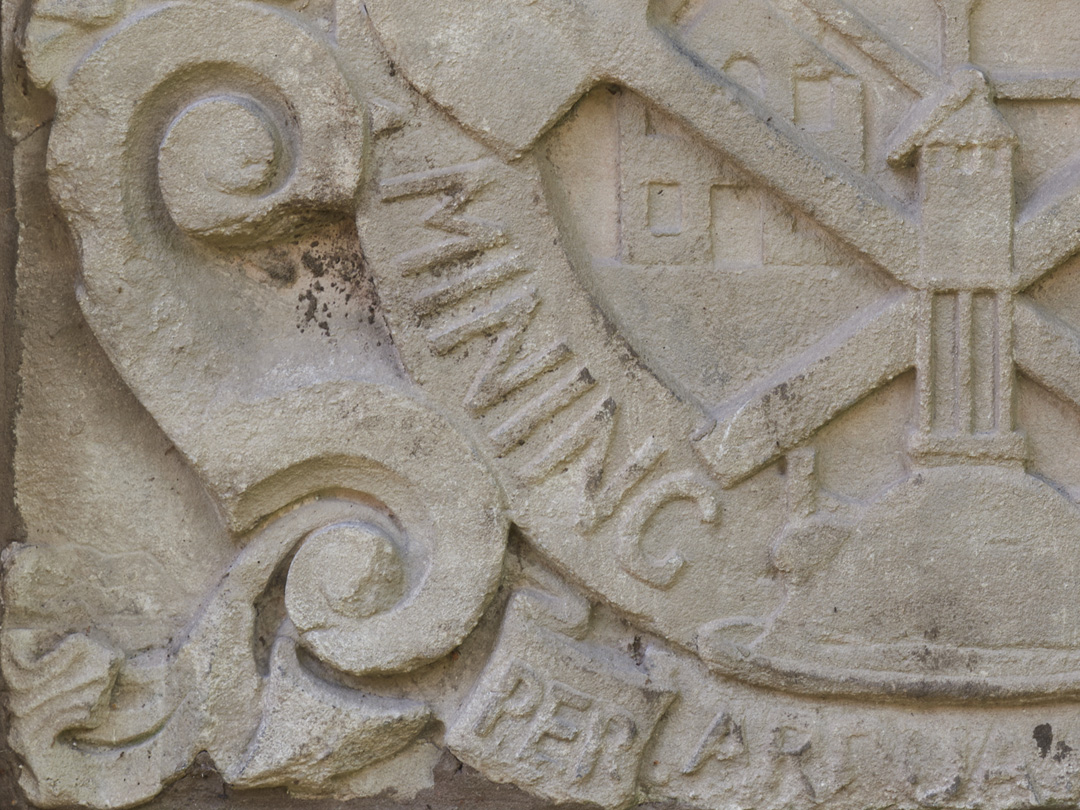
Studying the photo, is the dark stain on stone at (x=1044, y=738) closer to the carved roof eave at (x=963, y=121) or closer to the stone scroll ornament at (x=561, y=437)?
the stone scroll ornament at (x=561, y=437)

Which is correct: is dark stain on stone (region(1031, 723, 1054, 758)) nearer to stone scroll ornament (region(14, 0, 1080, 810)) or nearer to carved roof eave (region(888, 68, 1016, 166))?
stone scroll ornament (region(14, 0, 1080, 810))

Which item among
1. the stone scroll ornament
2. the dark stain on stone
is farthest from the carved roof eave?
the dark stain on stone

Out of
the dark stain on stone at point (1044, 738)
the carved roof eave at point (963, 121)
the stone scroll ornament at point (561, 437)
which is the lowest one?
the dark stain on stone at point (1044, 738)

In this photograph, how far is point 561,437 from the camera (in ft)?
5.37

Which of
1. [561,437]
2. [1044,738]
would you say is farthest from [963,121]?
[1044,738]

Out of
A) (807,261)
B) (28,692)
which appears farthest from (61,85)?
(807,261)

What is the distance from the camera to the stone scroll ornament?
63.4 inches

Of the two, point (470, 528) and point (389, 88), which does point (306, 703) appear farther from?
point (389, 88)

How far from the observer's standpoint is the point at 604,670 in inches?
64.4

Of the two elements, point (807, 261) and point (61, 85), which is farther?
point (807, 261)

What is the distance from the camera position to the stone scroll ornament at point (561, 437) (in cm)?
161

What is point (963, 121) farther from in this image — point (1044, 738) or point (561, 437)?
point (1044, 738)

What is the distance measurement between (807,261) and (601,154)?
1.20ft

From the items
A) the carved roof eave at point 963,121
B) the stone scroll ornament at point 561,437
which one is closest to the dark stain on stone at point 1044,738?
the stone scroll ornament at point 561,437
